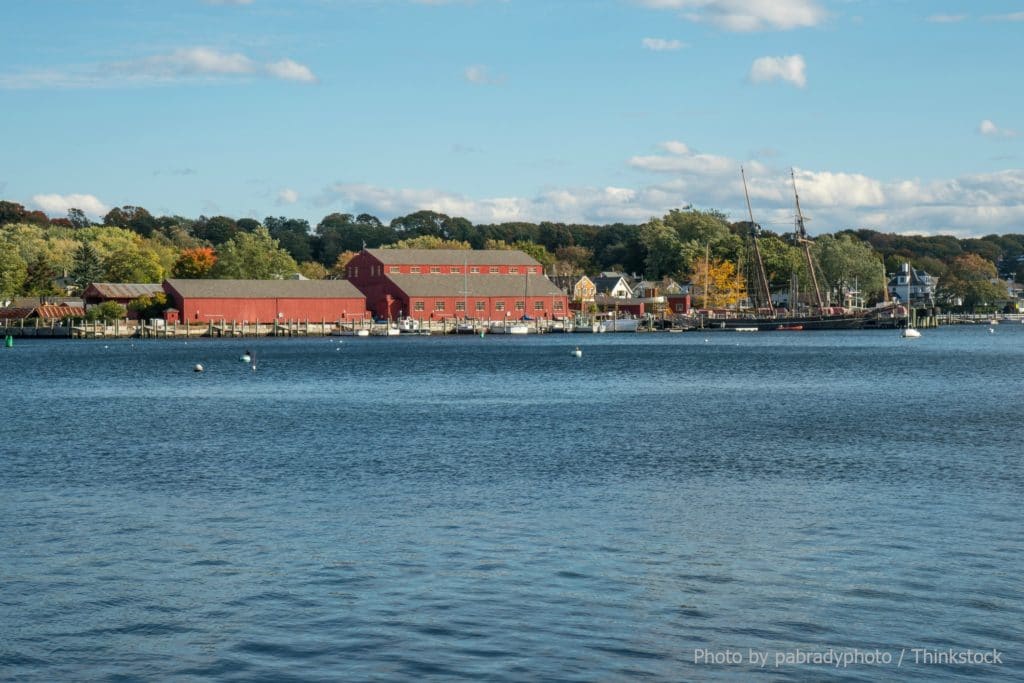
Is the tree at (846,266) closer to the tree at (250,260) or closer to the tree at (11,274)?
the tree at (250,260)

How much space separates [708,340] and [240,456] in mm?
104721

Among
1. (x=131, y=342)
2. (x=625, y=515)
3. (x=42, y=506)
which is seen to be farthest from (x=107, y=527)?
(x=131, y=342)

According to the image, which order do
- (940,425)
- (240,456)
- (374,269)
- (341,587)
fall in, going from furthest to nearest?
(374,269), (940,425), (240,456), (341,587)

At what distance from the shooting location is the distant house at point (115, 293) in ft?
461

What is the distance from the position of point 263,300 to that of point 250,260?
19.7m

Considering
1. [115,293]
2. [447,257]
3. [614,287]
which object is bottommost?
[614,287]

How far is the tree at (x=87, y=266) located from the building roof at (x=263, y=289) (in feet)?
79.8

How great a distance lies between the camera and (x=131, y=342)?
412 ft

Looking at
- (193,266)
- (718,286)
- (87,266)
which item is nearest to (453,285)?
(193,266)

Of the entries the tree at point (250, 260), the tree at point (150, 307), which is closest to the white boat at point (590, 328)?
the tree at point (250, 260)

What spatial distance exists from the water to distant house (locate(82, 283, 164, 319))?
3757 inches

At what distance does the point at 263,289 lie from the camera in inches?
5620

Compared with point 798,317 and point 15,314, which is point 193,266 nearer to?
point 15,314

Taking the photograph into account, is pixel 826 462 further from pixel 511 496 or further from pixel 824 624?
pixel 824 624
